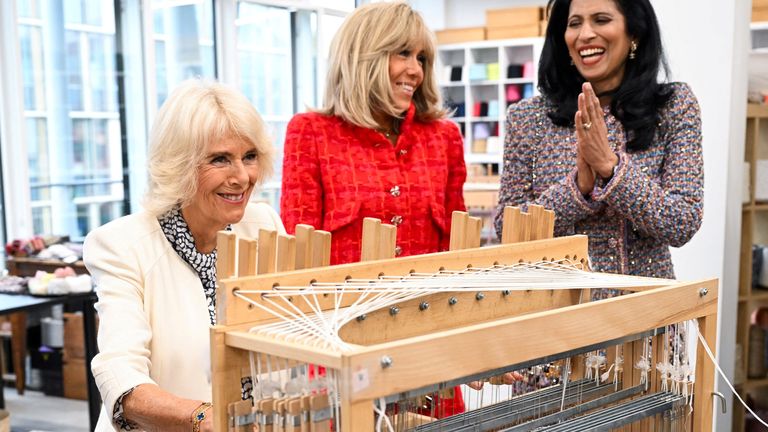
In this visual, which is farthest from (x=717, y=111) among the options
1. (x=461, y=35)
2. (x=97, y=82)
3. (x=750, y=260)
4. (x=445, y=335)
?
(x=461, y=35)

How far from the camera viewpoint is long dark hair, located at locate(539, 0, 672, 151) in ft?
6.19

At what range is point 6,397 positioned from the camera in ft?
15.8

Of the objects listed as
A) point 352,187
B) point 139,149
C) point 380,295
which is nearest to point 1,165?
point 139,149

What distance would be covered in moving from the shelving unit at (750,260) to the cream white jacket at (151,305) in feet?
6.97

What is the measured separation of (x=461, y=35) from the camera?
8.02 m

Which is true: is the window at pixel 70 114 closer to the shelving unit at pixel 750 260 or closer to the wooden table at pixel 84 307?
the wooden table at pixel 84 307

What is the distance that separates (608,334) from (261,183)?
77 cm

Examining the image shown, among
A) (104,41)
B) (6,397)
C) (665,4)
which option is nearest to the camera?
(665,4)

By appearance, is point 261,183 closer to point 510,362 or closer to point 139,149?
point 510,362

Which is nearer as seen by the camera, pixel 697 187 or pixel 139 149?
pixel 697 187

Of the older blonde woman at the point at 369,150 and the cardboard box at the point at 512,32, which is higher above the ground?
the cardboard box at the point at 512,32

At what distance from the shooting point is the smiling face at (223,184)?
159 cm

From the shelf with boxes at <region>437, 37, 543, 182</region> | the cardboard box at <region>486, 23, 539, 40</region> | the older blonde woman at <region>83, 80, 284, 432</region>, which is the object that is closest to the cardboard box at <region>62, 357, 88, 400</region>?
the older blonde woman at <region>83, 80, 284, 432</region>

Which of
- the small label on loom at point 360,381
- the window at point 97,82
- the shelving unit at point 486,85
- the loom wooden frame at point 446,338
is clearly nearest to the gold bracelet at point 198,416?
the loom wooden frame at point 446,338
